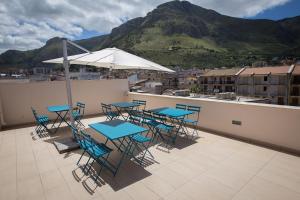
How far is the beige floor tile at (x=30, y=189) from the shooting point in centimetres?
238

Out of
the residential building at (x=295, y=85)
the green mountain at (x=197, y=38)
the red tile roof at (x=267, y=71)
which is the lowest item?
the residential building at (x=295, y=85)

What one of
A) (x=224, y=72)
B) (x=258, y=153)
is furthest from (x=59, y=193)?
(x=224, y=72)

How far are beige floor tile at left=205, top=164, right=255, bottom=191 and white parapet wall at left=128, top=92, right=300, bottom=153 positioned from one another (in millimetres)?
1550

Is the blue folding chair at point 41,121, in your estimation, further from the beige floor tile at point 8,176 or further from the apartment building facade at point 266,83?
the apartment building facade at point 266,83

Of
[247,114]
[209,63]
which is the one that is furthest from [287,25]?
[247,114]

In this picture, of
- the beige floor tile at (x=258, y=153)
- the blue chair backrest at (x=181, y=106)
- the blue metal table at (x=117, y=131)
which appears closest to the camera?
the blue metal table at (x=117, y=131)

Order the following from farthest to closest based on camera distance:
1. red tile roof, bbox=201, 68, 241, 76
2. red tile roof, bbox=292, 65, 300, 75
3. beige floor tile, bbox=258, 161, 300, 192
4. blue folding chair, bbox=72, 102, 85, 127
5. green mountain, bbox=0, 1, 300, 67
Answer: green mountain, bbox=0, 1, 300, 67, red tile roof, bbox=201, 68, 241, 76, red tile roof, bbox=292, 65, 300, 75, blue folding chair, bbox=72, 102, 85, 127, beige floor tile, bbox=258, 161, 300, 192

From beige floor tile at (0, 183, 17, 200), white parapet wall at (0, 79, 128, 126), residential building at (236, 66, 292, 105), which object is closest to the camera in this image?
beige floor tile at (0, 183, 17, 200)

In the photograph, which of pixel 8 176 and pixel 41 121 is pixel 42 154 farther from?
pixel 41 121

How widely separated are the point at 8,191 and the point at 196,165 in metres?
3.11

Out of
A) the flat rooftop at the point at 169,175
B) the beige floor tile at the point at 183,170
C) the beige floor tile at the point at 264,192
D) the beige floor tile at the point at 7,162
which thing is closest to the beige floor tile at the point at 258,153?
the flat rooftop at the point at 169,175

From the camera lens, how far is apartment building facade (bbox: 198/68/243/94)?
5197cm

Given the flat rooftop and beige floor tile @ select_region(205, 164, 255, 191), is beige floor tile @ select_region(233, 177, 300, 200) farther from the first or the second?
beige floor tile @ select_region(205, 164, 255, 191)

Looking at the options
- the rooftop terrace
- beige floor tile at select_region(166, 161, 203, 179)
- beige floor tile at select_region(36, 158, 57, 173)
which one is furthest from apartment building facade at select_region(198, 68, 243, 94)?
beige floor tile at select_region(36, 158, 57, 173)
